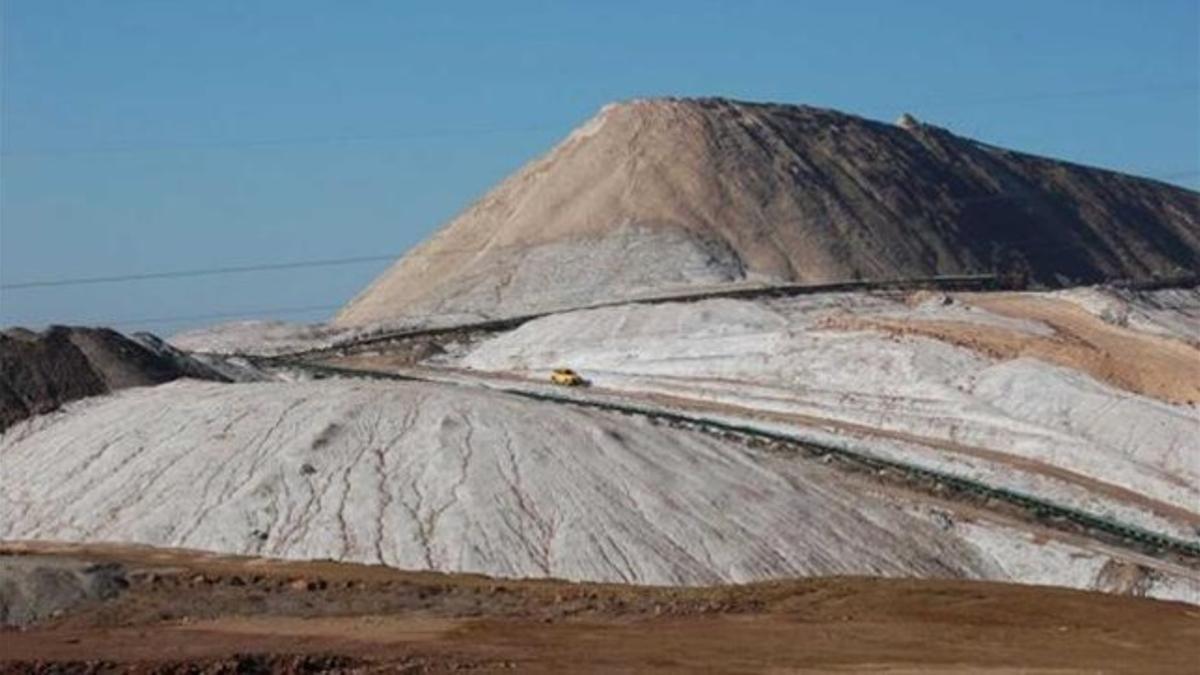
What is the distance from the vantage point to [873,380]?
80.5 metres

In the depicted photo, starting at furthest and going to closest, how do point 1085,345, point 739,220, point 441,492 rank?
point 739,220
point 1085,345
point 441,492

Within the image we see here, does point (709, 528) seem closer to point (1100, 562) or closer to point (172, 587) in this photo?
point (1100, 562)

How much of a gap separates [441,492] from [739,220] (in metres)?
71.5

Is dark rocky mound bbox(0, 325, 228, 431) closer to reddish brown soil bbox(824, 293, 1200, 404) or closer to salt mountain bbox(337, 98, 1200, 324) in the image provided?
reddish brown soil bbox(824, 293, 1200, 404)

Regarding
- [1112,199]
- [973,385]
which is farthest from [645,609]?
[1112,199]

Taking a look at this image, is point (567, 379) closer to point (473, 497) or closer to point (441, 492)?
point (441, 492)

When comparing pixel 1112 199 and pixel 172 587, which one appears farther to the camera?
pixel 1112 199

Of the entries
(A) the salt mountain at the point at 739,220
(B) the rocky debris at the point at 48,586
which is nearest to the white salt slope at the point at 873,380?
(A) the salt mountain at the point at 739,220

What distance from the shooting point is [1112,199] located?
157250 millimetres

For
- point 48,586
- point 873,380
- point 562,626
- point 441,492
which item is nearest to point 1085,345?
point 873,380

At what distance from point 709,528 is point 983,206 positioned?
9082 centimetres

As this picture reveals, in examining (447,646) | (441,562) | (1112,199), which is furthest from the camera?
(1112,199)

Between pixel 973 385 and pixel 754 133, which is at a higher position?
pixel 754 133

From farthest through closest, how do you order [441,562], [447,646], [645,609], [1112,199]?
[1112,199] < [441,562] < [645,609] < [447,646]
